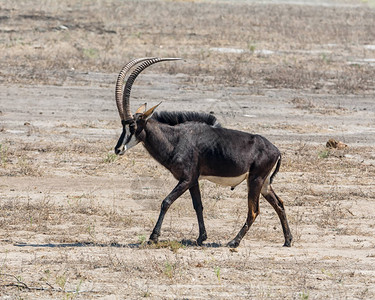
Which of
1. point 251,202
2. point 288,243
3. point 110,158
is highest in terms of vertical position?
point 251,202

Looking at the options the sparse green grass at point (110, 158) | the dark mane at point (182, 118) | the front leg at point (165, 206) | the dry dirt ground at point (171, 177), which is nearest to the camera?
the dry dirt ground at point (171, 177)

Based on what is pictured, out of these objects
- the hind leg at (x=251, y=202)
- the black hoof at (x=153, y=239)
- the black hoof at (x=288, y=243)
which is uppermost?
the hind leg at (x=251, y=202)

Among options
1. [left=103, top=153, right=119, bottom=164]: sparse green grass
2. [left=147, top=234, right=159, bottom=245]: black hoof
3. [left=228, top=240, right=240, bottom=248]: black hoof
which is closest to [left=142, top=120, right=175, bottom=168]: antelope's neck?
[left=147, top=234, right=159, bottom=245]: black hoof

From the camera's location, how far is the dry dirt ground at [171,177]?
782 centimetres

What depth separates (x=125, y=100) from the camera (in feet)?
30.1

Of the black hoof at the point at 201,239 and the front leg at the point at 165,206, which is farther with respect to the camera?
the black hoof at the point at 201,239

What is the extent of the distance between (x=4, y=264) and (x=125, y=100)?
241 cm

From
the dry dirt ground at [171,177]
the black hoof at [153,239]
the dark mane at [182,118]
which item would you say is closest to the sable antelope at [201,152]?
the dark mane at [182,118]

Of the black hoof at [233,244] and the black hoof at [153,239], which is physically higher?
the black hoof at [153,239]

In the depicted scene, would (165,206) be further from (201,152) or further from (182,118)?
(182,118)

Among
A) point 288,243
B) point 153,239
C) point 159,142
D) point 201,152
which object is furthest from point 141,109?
point 288,243

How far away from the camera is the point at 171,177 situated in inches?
500

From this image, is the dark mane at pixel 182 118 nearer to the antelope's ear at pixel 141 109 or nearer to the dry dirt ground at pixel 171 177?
the antelope's ear at pixel 141 109

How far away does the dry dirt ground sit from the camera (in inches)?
308
